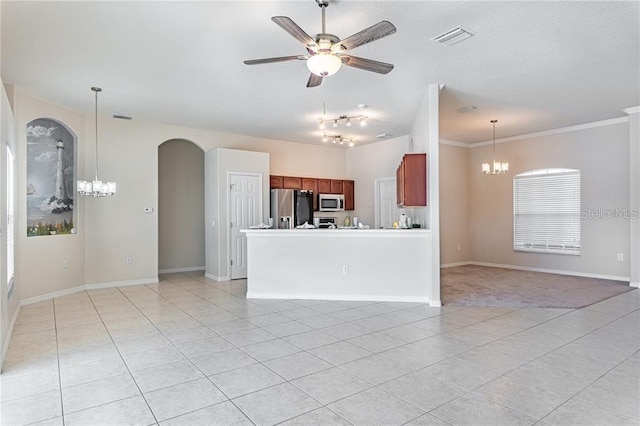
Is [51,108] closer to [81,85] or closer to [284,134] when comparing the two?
[81,85]

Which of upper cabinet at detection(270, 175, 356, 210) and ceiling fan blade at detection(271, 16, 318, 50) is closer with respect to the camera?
ceiling fan blade at detection(271, 16, 318, 50)

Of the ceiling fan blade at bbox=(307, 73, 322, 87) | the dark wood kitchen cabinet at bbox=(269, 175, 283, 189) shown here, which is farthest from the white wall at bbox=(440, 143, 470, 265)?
the ceiling fan blade at bbox=(307, 73, 322, 87)

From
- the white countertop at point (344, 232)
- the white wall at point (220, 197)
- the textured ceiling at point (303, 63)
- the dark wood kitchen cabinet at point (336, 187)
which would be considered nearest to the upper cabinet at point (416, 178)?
the white countertop at point (344, 232)

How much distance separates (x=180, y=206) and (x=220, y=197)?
1810 mm

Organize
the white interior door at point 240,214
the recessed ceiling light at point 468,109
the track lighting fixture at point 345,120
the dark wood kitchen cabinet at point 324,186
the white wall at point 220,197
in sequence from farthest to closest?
the dark wood kitchen cabinet at point 324,186 < the white interior door at point 240,214 < the white wall at point 220,197 < the track lighting fixture at point 345,120 < the recessed ceiling light at point 468,109

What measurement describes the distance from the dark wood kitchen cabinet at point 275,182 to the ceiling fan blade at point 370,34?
5.42 metres

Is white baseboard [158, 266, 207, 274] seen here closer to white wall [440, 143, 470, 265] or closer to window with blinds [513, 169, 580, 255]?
white wall [440, 143, 470, 265]

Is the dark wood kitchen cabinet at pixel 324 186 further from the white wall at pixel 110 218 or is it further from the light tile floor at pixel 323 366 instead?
the light tile floor at pixel 323 366

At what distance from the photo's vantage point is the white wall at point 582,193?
664 centimetres

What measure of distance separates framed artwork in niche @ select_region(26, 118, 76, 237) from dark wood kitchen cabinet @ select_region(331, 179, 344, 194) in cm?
540

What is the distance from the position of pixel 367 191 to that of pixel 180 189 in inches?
176

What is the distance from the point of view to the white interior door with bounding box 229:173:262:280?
7156 millimetres

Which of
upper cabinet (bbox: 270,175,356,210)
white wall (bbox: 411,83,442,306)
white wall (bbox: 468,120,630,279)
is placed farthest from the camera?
upper cabinet (bbox: 270,175,356,210)

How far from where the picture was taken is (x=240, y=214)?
729 cm
